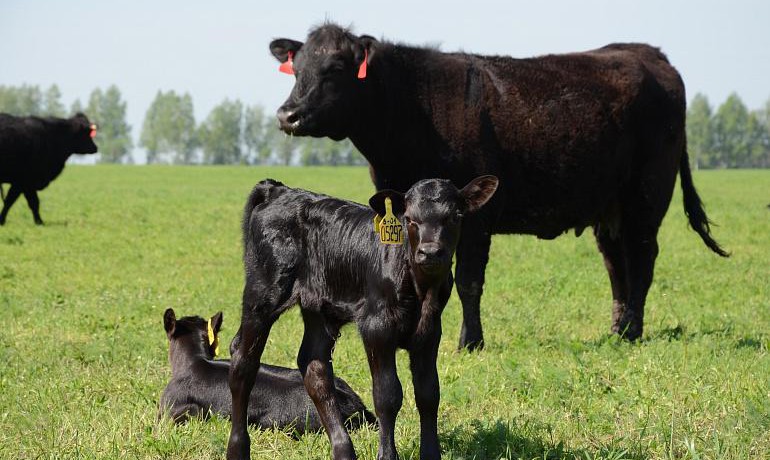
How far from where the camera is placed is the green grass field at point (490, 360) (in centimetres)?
568

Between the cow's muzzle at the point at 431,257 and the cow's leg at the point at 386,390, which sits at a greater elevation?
the cow's muzzle at the point at 431,257

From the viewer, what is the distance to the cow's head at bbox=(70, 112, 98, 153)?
26.1 metres

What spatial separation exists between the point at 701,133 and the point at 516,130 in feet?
555

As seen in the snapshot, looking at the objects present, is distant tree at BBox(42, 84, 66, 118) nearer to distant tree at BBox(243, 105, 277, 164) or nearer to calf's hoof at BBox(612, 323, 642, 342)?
distant tree at BBox(243, 105, 277, 164)

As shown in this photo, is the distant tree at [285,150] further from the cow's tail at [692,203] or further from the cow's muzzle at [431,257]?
the cow's muzzle at [431,257]

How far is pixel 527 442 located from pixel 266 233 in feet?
6.04

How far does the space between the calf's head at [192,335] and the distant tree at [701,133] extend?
161m

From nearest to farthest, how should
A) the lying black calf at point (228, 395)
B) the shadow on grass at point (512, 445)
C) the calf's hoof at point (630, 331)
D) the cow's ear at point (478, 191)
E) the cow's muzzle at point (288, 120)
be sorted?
1. the cow's ear at point (478, 191)
2. the shadow on grass at point (512, 445)
3. the lying black calf at point (228, 395)
4. the cow's muzzle at point (288, 120)
5. the calf's hoof at point (630, 331)

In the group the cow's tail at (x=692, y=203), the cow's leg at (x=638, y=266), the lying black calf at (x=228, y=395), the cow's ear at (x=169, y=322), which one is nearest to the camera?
the lying black calf at (x=228, y=395)

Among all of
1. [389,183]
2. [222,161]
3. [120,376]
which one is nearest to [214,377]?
[120,376]

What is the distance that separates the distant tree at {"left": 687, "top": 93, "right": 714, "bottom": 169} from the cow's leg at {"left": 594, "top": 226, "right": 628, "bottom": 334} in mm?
157166

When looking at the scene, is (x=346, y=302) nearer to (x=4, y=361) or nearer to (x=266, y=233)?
(x=266, y=233)

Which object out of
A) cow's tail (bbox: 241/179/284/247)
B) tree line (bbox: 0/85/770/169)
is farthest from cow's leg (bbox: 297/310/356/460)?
tree line (bbox: 0/85/770/169)

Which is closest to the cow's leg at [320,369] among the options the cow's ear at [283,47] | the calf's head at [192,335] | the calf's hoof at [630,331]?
the calf's head at [192,335]
